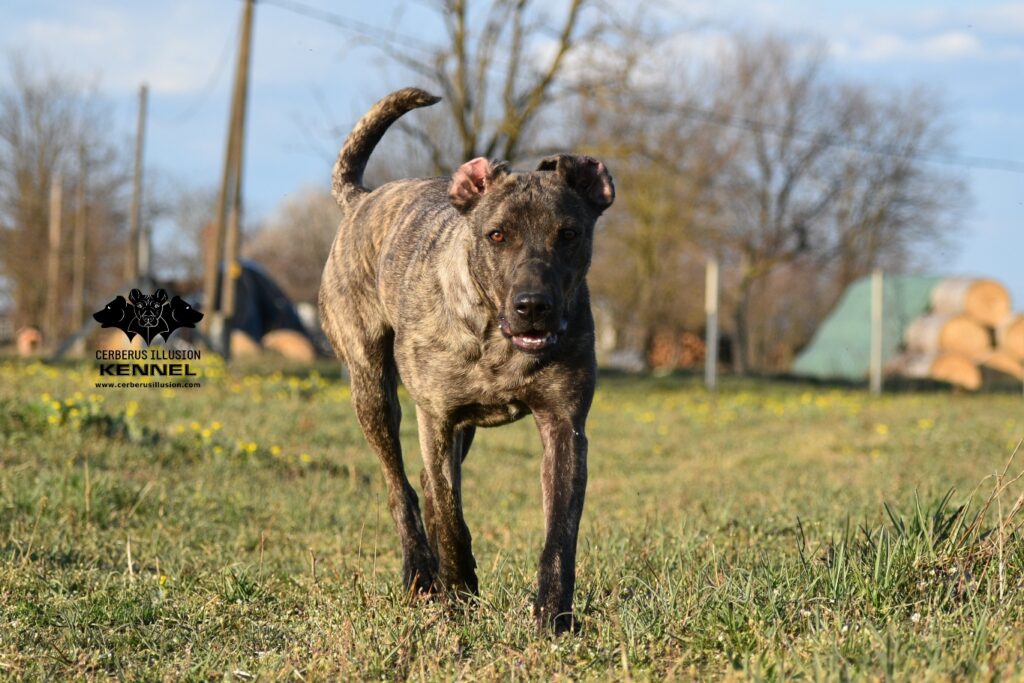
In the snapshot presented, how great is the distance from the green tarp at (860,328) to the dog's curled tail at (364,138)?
1937 cm

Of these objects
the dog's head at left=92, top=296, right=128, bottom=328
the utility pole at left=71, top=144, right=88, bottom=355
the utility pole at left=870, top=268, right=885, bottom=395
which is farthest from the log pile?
the utility pole at left=71, top=144, right=88, bottom=355

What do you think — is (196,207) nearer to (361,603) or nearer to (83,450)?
(83,450)

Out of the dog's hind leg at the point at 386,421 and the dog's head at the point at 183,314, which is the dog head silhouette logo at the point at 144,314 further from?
the dog's hind leg at the point at 386,421

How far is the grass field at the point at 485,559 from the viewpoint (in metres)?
3.32

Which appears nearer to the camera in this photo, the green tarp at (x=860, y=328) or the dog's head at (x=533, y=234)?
the dog's head at (x=533, y=234)

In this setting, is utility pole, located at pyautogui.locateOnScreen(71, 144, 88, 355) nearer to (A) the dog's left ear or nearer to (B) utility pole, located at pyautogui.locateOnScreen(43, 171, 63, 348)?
(B) utility pole, located at pyautogui.locateOnScreen(43, 171, 63, 348)

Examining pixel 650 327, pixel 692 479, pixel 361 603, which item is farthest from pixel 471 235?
pixel 650 327

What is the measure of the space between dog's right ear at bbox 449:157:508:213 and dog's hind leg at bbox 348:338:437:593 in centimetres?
127

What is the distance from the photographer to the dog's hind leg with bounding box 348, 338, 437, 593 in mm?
5105

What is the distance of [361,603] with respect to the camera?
4.19m

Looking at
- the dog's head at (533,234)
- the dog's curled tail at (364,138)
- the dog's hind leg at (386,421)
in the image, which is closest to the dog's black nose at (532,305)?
the dog's head at (533,234)

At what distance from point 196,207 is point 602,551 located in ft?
152

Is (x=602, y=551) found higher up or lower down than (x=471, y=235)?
lower down

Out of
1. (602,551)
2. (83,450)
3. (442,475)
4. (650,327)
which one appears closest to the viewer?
(442,475)
